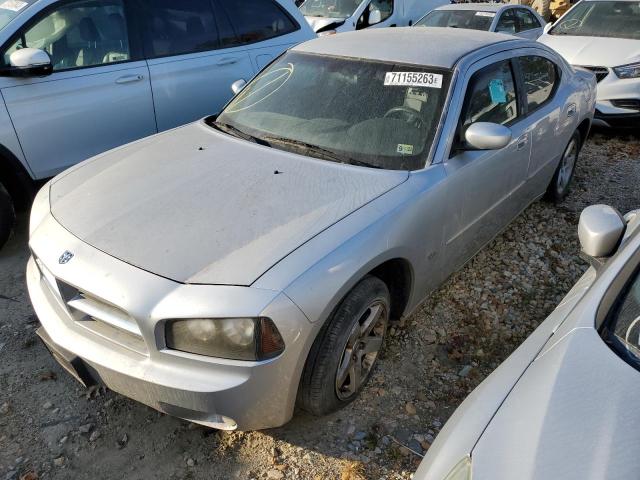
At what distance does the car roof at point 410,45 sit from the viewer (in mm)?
2973

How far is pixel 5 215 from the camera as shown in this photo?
3609 mm

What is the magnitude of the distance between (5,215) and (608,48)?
6704mm

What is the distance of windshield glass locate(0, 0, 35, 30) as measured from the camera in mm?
3572

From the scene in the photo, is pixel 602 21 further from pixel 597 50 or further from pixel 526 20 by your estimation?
pixel 526 20

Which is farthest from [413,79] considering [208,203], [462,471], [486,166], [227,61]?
[227,61]

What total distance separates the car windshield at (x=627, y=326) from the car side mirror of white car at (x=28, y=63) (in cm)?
358

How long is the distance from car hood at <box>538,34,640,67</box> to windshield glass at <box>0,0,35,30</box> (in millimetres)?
5923

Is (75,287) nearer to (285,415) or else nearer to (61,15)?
(285,415)

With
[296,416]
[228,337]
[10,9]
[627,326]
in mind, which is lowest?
[296,416]

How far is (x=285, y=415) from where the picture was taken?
6.98ft

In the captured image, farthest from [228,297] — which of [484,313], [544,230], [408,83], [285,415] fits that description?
[544,230]

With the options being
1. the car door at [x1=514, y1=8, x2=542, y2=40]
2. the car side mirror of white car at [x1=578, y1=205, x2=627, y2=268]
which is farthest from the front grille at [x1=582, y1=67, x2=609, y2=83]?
the car side mirror of white car at [x1=578, y1=205, x2=627, y2=268]

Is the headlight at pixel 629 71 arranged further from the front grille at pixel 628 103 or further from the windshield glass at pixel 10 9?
the windshield glass at pixel 10 9

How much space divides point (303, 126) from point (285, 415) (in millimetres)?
1590
